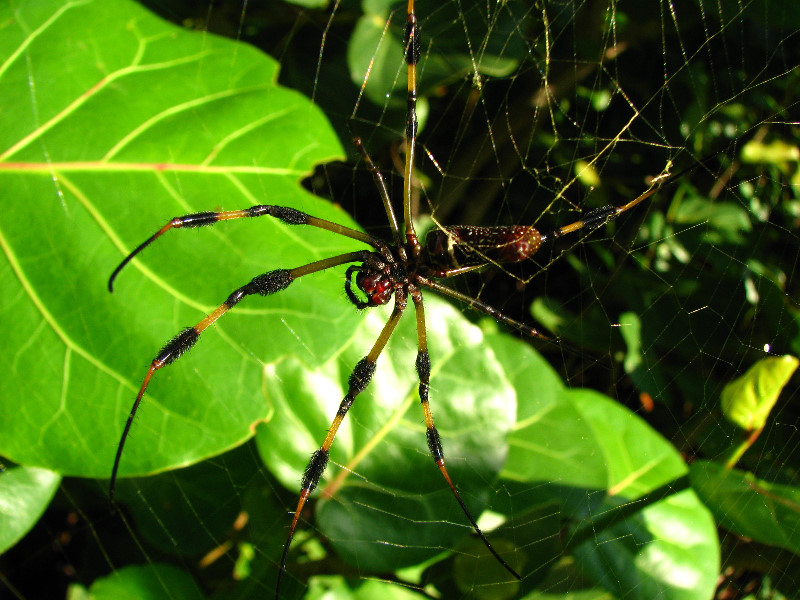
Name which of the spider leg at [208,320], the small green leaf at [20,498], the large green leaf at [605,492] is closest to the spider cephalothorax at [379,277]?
the spider leg at [208,320]

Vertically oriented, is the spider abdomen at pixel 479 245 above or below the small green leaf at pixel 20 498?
above

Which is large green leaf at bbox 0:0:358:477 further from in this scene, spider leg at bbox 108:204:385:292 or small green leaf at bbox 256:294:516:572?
small green leaf at bbox 256:294:516:572

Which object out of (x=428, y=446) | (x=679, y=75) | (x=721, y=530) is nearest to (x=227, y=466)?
(x=428, y=446)

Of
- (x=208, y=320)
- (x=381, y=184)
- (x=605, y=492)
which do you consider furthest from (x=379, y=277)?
(x=605, y=492)

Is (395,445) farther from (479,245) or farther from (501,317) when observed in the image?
(479,245)

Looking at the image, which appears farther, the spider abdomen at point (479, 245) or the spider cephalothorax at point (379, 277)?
the spider cephalothorax at point (379, 277)

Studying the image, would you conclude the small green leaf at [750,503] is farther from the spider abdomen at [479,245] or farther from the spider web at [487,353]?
the spider abdomen at [479,245]

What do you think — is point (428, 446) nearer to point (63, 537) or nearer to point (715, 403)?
point (715, 403)
